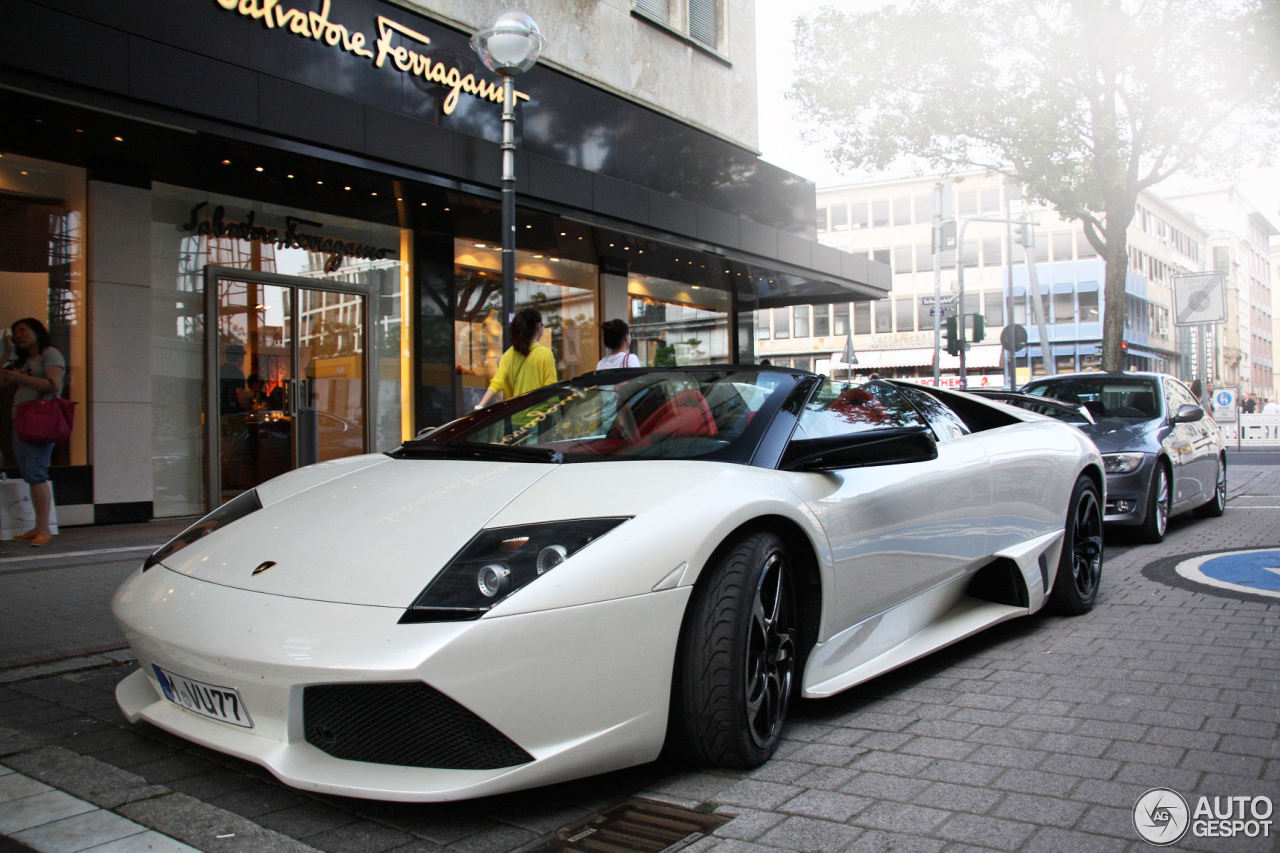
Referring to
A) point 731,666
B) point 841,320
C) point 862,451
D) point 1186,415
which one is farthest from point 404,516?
point 841,320

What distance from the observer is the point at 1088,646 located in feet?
13.7

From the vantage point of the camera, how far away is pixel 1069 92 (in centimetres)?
1839

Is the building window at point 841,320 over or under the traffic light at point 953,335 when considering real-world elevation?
over

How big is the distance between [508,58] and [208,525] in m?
4.91

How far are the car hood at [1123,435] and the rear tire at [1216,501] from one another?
1783mm

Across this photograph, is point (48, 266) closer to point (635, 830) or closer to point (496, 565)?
point (496, 565)

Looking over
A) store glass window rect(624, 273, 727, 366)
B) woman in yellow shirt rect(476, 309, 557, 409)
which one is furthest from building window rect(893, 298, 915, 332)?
woman in yellow shirt rect(476, 309, 557, 409)

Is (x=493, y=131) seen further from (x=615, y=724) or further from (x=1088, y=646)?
(x=615, y=724)

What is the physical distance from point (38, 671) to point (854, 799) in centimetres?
310

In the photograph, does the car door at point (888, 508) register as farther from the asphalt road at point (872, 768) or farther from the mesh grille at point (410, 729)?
the mesh grille at point (410, 729)

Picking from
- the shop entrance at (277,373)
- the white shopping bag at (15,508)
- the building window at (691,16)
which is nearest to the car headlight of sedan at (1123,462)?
the shop entrance at (277,373)

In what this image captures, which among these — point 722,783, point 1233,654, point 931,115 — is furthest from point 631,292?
point 722,783

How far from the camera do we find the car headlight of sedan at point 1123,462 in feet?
23.7

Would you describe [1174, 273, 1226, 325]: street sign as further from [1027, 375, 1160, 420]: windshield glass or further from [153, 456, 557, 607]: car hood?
[153, 456, 557, 607]: car hood
